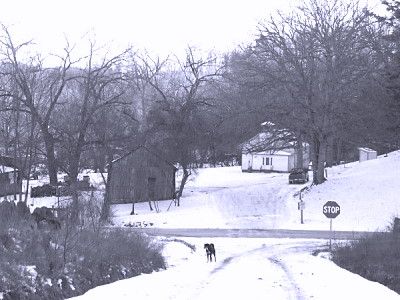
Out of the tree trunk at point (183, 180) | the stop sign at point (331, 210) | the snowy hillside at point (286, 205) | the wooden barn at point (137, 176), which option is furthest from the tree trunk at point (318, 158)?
the stop sign at point (331, 210)

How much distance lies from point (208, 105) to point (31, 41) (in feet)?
58.4

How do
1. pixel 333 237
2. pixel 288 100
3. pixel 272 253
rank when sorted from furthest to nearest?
pixel 288 100 → pixel 333 237 → pixel 272 253

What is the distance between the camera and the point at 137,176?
58.6 meters

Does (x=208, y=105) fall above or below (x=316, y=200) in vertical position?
above

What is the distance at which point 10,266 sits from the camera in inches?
553

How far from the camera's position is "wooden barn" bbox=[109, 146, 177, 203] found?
190 feet

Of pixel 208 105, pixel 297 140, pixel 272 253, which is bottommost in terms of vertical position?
pixel 272 253

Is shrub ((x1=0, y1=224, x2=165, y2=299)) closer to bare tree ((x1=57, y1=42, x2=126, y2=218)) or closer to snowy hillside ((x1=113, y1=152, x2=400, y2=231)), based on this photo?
snowy hillside ((x1=113, y1=152, x2=400, y2=231))

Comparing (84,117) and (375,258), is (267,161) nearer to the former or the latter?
(84,117)

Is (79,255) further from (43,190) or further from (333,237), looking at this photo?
(43,190)

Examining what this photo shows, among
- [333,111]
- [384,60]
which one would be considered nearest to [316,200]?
[333,111]

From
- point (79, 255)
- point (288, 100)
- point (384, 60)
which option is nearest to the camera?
point (79, 255)

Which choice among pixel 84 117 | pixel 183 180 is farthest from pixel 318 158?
pixel 84 117

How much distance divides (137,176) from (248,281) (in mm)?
41515
